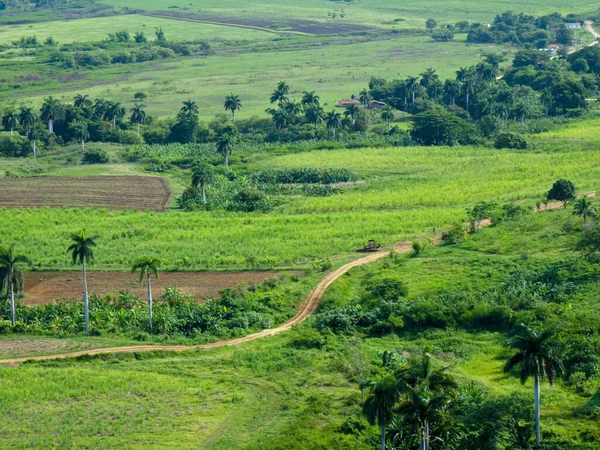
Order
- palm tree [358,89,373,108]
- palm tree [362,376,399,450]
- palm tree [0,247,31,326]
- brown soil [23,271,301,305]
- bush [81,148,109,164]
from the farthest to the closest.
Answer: palm tree [358,89,373,108] < bush [81,148,109,164] < brown soil [23,271,301,305] < palm tree [0,247,31,326] < palm tree [362,376,399,450]

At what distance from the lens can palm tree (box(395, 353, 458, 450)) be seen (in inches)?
1902

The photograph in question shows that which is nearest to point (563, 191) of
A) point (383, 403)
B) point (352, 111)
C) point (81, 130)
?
point (383, 403)

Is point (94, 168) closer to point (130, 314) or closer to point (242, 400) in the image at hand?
point (130, 314)

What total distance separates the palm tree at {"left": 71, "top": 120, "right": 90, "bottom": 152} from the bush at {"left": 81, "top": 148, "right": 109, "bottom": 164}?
7179 mm

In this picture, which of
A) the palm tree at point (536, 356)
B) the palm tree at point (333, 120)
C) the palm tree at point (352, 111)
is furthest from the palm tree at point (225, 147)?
the palm tree at point (536, 356)

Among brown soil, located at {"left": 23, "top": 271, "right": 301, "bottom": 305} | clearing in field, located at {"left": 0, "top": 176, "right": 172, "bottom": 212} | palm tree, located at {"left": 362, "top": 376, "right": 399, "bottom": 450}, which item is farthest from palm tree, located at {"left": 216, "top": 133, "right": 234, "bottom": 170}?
palm tree, located at {"left": 362, "top": 376, "right": 399, "bottom": 450}

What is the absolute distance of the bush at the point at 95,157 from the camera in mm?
141250

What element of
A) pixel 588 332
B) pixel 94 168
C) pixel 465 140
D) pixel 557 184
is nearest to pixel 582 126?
pixel 465 140

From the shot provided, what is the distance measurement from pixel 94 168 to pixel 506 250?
68312mm

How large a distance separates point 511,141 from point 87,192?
58558mm

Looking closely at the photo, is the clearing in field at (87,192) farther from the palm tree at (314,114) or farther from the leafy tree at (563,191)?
the leafy tree at (563,191)

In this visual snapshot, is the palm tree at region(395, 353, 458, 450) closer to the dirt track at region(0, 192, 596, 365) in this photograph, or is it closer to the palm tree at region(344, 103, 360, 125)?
the dirt track at region(0, 192, 596, 365)

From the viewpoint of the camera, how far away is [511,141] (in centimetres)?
14112

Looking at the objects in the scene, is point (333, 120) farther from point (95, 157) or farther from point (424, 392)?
point (424, 392)
